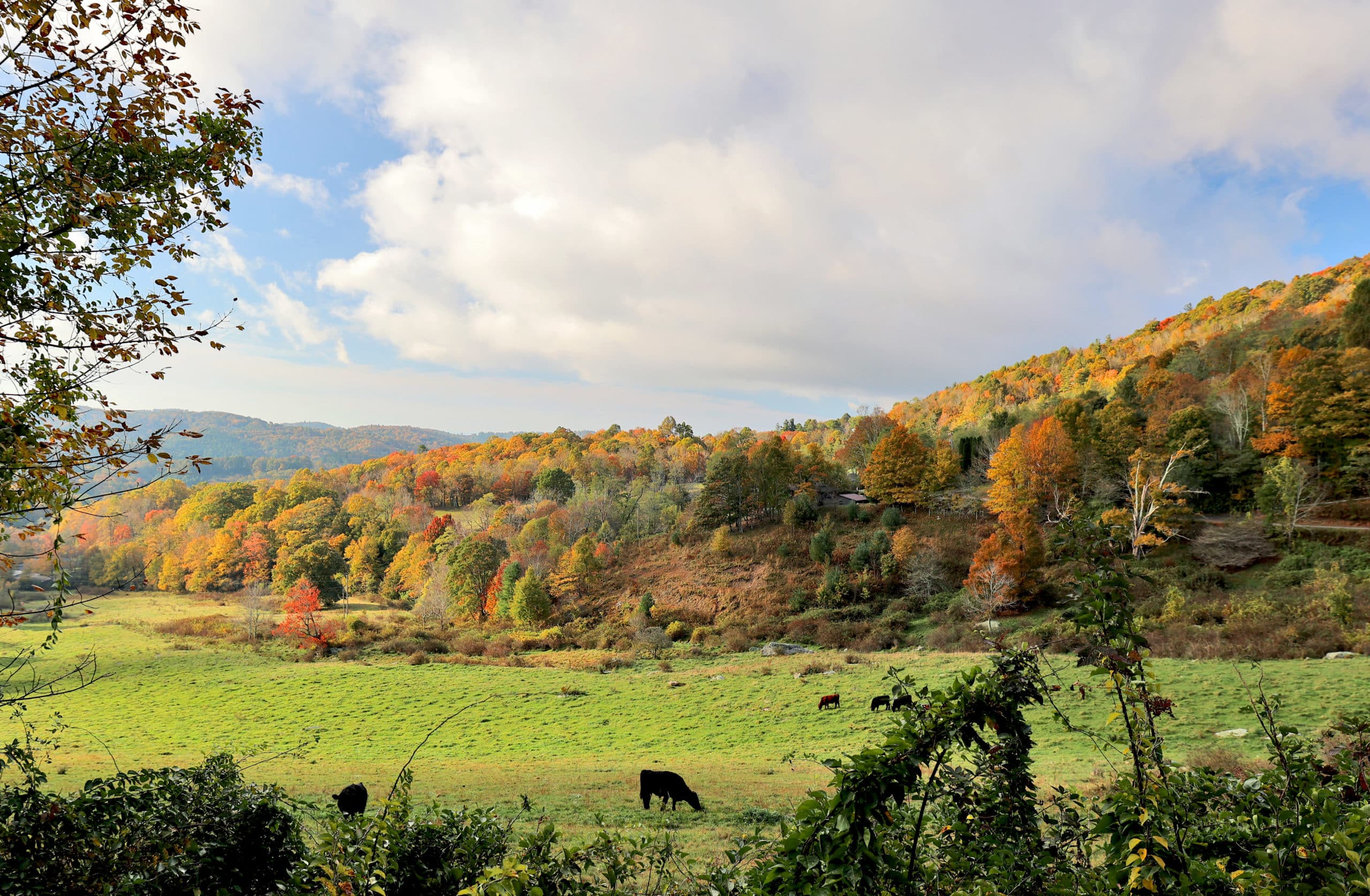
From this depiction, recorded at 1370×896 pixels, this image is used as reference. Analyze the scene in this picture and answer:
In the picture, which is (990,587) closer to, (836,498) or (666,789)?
(836,498)

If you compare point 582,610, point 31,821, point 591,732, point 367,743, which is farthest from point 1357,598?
point 582,610

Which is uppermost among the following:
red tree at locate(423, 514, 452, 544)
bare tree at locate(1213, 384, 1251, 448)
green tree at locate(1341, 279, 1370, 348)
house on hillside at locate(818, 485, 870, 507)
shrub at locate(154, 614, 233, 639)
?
green tree at locate(1341, 279, 1370, 348)

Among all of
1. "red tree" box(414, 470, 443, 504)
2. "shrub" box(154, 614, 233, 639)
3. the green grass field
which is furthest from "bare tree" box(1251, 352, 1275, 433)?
"red tree" box(414, 470, 443, 504)

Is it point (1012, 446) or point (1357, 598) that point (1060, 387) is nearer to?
point (1012, 446)

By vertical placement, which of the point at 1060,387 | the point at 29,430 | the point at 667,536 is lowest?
the point at 667,536

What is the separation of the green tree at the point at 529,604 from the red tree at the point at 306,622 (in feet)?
44.4

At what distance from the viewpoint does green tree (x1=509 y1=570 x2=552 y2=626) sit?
153 feet

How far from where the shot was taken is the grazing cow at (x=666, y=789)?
1220 cm

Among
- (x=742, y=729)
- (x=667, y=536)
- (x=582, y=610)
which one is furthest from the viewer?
(x=667, y=536)

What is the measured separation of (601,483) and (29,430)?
249ft

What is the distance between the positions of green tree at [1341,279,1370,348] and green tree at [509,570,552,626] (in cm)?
6516

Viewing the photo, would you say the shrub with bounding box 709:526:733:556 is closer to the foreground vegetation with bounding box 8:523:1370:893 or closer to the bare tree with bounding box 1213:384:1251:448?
the bare tree with bounding box 1213:384:1251:448

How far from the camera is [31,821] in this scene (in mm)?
4164

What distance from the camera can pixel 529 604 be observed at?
46906 mm
